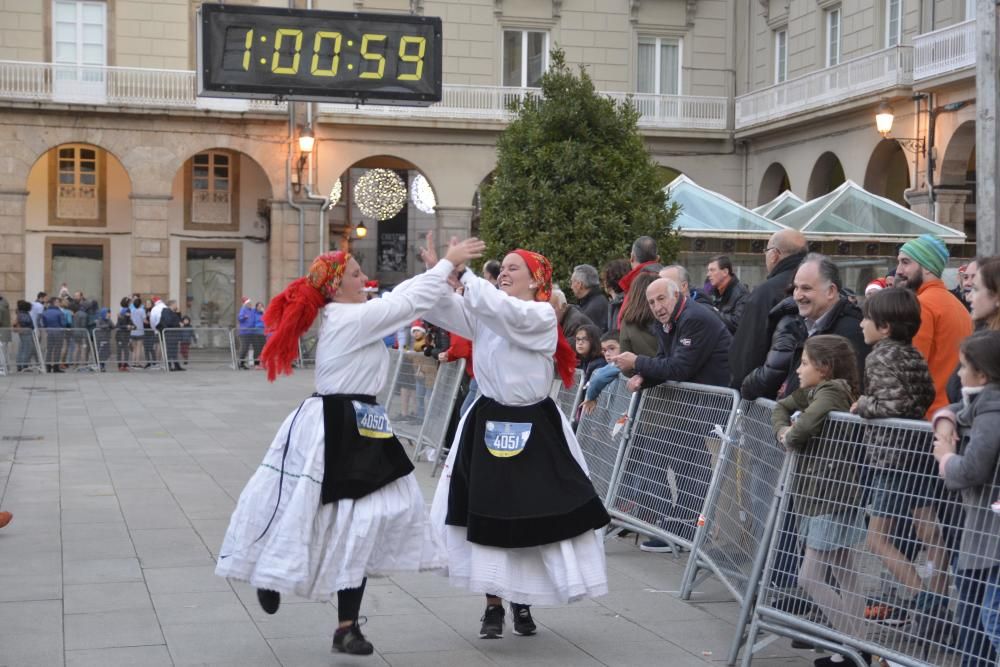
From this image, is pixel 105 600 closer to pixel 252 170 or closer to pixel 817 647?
pixel 817 647

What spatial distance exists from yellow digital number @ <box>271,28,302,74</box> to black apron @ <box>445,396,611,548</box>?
10.5m

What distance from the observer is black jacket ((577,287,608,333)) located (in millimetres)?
11672

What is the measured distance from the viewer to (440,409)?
12922 millimetres

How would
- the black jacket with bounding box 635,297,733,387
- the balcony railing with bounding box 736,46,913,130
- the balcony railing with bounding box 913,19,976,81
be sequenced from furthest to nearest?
the balcony railing with bounding box 736,46,913,130 → the balcony railing with bounding box 913,19,976,81 → the black jacket with bounding box 635,297,733,387

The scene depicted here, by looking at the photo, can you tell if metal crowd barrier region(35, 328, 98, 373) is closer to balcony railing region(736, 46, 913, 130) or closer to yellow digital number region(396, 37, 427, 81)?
yellow digital number region(396, 37, 427, 81)

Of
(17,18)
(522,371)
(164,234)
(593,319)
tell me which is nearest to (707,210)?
(593,319)

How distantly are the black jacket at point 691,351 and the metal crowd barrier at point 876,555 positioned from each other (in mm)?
2314

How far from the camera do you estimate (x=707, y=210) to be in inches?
728

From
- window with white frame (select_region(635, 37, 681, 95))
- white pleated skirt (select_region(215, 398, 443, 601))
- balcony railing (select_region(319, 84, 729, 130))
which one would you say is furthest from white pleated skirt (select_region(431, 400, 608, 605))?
window with white frame (select_region(635, 37, 681, 95))

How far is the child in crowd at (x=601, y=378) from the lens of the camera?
898 cm

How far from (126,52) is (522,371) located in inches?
1123

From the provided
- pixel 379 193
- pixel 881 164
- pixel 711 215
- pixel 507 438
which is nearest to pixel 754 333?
pixel 507 438

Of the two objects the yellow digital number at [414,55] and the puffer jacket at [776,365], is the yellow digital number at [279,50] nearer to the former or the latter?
the yellow digital number at [414,55]

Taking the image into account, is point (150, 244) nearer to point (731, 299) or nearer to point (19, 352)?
point (19, 352)
